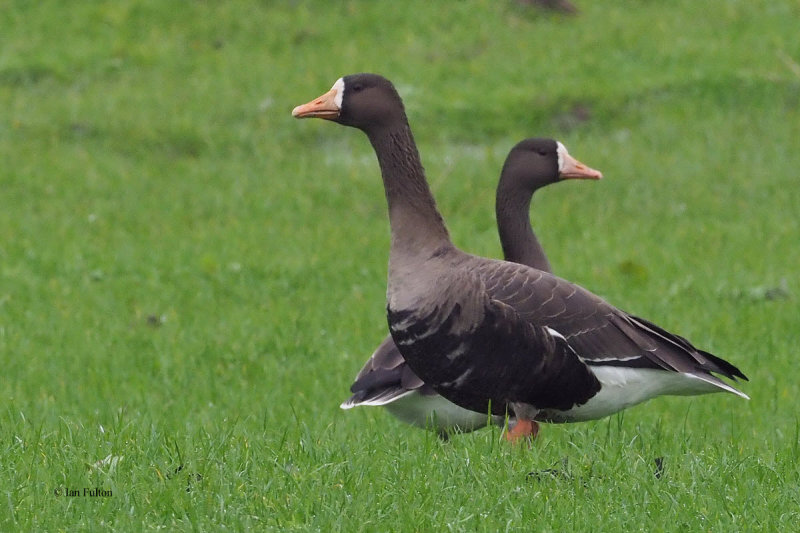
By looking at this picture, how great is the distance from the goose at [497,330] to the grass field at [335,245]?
0.84ft

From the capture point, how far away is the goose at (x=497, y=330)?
5520mm

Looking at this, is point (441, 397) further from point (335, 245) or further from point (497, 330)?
point (335, 245)

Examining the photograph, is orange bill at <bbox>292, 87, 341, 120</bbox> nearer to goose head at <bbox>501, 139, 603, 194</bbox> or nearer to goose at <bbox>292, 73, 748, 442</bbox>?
goose at <bbox>292, 73, 748, 442</bbox>

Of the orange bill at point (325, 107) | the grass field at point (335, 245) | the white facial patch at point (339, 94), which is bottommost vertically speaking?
the grass field at point (335, 245)

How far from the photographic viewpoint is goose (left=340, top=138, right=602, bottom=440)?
20.2 feet

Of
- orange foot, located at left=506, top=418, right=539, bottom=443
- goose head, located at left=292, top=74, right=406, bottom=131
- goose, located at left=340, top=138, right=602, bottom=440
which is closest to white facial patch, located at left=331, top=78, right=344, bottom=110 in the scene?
goose head, located at left=292, top=74, right=406, bottom=131

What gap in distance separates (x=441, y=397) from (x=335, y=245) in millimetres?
6320

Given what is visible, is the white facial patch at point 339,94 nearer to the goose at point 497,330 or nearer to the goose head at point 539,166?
the goose at point 497,330

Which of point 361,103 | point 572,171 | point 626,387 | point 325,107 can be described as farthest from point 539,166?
point 626,387

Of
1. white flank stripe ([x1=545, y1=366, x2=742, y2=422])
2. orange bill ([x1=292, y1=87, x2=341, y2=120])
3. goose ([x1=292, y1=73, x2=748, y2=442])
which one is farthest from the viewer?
orange bill ([x1=292, y1=87, x2=341, y2=120])

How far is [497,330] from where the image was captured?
18.1 ft

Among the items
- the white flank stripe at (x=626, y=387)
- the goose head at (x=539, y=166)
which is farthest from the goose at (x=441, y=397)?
the white flank stripe at (x=626, y=387)

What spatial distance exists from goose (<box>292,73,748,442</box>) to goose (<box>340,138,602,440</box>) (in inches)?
17.2

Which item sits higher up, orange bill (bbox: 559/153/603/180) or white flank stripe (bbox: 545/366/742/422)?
orange bill (bbox: 559/153/603/180)
